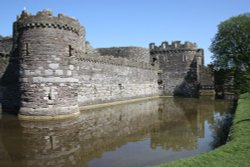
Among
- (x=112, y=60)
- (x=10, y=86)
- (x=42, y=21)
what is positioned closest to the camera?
(x=42, y=21)

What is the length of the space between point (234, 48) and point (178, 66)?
283 inches

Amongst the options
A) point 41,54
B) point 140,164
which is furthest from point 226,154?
point 41,54

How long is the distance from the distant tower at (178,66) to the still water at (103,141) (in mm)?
19640

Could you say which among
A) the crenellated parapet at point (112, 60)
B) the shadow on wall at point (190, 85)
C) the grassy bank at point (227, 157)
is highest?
the crenellated parapet at point (112, 60)

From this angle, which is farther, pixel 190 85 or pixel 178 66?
pixel 178 66

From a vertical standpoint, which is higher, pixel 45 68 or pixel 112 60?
pixel 112 60

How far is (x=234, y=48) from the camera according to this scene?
31578 millimetres

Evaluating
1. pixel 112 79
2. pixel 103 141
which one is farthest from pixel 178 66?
pixel 103 141

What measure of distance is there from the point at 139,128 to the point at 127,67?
15.3 meters

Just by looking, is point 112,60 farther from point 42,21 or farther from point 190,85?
point 190,85

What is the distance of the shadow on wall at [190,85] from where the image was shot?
116ft

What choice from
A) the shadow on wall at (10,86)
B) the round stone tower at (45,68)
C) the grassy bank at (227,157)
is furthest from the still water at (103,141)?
the shadow on wall at (10,86)

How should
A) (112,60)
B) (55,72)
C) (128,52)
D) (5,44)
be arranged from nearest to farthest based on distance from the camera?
(55,72), (5,44), (112,60), (128,52)

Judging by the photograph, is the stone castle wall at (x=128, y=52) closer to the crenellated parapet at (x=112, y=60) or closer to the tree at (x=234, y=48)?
the crenellated parapet at (x=112, y=60)
